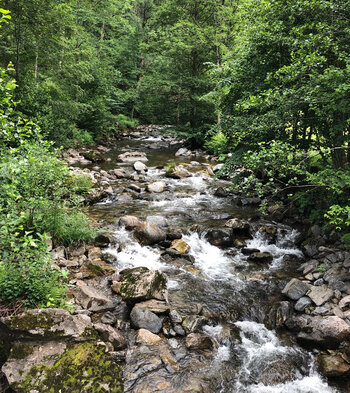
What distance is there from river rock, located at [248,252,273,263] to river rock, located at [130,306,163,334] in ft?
12.5

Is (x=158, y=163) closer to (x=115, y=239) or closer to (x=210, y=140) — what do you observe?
(x=210, y=140)

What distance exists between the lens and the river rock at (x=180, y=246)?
25.8ft

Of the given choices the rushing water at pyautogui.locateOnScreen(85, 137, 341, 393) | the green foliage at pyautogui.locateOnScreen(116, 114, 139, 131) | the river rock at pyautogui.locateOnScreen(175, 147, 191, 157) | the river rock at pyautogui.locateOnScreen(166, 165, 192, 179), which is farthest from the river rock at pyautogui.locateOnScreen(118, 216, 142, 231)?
the green foliage at pyautogui.locateOnScreen(116, 114, 139, 131)

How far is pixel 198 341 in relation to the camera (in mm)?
4691

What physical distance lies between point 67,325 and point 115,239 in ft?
14.2

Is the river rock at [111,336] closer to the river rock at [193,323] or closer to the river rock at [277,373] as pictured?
the river rock at [193,323]

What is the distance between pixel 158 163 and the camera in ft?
64.7

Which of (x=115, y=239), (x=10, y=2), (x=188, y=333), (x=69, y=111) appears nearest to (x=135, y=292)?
(x=188, y=333)

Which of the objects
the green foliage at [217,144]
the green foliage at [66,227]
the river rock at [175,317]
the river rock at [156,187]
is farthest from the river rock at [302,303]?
the green foliage at [217,144]

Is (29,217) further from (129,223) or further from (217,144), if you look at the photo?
(217,144)

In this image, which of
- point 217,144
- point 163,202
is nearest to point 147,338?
point 163,202

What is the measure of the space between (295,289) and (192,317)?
8.46 feet

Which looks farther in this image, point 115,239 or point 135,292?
point 115,239

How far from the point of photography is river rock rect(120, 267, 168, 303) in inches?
213
